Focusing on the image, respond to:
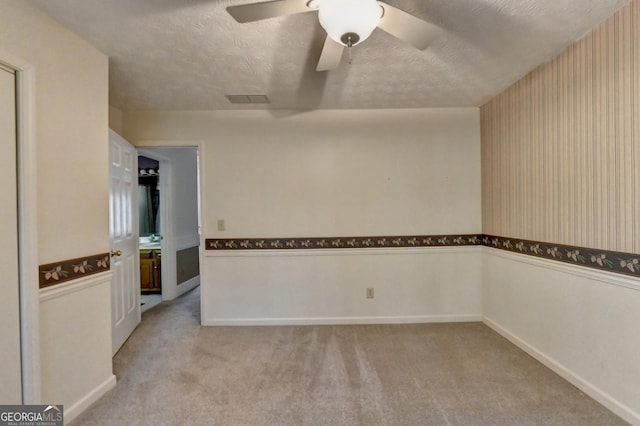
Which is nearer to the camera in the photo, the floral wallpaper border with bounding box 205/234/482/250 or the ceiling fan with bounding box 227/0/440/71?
the ceiling fan with bounding box 227/0/440/71

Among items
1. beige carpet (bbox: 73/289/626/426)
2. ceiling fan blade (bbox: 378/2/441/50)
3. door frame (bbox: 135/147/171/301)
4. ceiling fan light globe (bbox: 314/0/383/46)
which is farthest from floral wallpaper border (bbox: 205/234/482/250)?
ceiling fan light globe (bbox: 314/0/383/46)

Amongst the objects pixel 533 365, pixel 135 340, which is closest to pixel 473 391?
pixel 533 365

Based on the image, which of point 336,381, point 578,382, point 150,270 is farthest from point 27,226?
point 578,382

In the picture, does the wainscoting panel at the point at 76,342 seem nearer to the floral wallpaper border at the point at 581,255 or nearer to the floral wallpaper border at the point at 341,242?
the floral wallpaper border at the point at 341,242

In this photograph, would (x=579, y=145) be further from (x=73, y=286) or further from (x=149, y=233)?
(x=149, y=233)

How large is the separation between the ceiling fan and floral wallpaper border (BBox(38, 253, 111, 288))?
1670 mm

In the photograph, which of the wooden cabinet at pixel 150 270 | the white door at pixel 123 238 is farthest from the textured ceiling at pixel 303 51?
the wooden cabinet at pixel 150 270

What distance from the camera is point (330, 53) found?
1.52 meters

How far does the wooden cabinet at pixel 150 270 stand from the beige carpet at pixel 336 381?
4.83 ft

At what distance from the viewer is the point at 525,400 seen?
5.96 ft

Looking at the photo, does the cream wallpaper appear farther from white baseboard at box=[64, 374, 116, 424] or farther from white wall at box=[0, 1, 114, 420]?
white baseboard at box=[64, 374, 116, 424]

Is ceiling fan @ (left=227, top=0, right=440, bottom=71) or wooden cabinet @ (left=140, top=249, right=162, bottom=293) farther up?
ceiling fan @ (left=227, top=0, right=440, bottom=71)

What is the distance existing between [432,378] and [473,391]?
260 millimetres

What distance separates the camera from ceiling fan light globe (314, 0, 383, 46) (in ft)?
3.74
